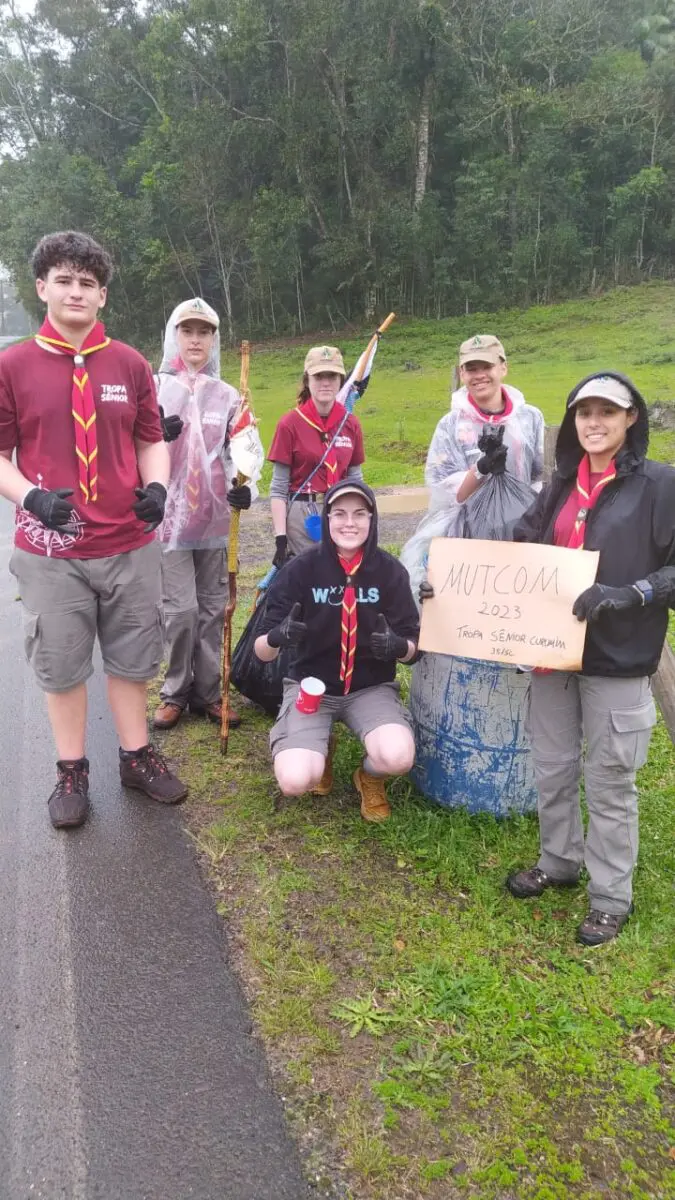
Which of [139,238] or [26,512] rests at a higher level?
[139,238]

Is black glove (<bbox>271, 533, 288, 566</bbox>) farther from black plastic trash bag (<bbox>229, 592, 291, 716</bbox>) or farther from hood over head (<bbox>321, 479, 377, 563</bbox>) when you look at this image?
hood over head (<bbox>321, 479, 377, 563</bbox>)

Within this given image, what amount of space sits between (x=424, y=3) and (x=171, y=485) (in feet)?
144

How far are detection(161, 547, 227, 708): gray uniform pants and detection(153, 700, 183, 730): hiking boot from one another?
0.03 metres

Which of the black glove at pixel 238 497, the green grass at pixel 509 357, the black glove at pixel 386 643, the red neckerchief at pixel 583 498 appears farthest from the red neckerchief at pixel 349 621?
the green grass at pixel 509 357

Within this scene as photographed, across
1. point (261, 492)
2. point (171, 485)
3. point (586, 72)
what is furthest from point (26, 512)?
point (586, 72)

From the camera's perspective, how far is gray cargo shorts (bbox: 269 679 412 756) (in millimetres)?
3312

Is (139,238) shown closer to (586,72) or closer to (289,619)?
(586,72)

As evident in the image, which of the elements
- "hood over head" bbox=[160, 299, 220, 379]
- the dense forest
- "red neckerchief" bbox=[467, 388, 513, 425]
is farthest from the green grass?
"red neckerchief" bbox=[467, 388, 513, 425]

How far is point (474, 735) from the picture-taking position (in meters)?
3.33

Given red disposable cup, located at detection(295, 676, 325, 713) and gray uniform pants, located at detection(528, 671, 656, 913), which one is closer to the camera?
gray uniform pants, located at detection(528, 671, 656, 913)

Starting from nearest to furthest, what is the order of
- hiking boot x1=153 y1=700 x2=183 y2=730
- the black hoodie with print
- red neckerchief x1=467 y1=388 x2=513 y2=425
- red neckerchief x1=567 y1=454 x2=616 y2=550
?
red neckerchief x1=567 y1=454 x2=616 y2=550 → the black hoodie with print → red neckerchief x1=467 y1=388 x2=513 y2=425 → hiking boot x1=153 y1=700 x2=183 y2=730

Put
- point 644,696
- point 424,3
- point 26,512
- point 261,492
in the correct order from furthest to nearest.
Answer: point 424,3 < point 261,492 < point 26,512 < point 644,696

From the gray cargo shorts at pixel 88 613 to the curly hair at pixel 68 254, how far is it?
1.14 meters

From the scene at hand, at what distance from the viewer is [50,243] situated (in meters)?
3.00
